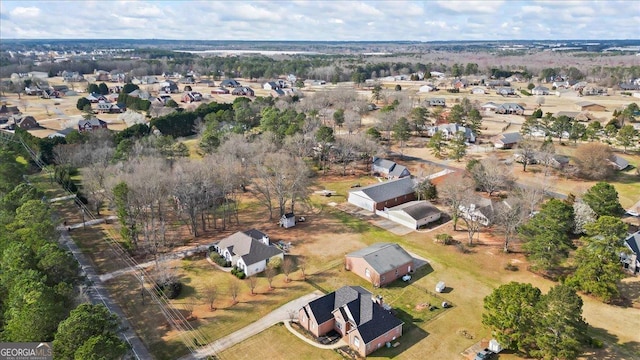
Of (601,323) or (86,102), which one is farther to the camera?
(86,102)

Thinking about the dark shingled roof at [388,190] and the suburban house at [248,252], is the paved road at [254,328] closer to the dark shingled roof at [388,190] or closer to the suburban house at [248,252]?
the suburban house at [248,252]

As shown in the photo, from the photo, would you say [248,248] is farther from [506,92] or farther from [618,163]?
[506,92]

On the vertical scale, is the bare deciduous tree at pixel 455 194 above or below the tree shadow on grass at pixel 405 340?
above

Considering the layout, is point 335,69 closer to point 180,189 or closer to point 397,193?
point 397,193

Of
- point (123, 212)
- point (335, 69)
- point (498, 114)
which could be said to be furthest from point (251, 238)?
point (335, 69)

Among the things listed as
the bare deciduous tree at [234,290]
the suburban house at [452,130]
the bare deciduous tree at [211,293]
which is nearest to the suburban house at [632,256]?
the bare deciduous tree at [234,290]
